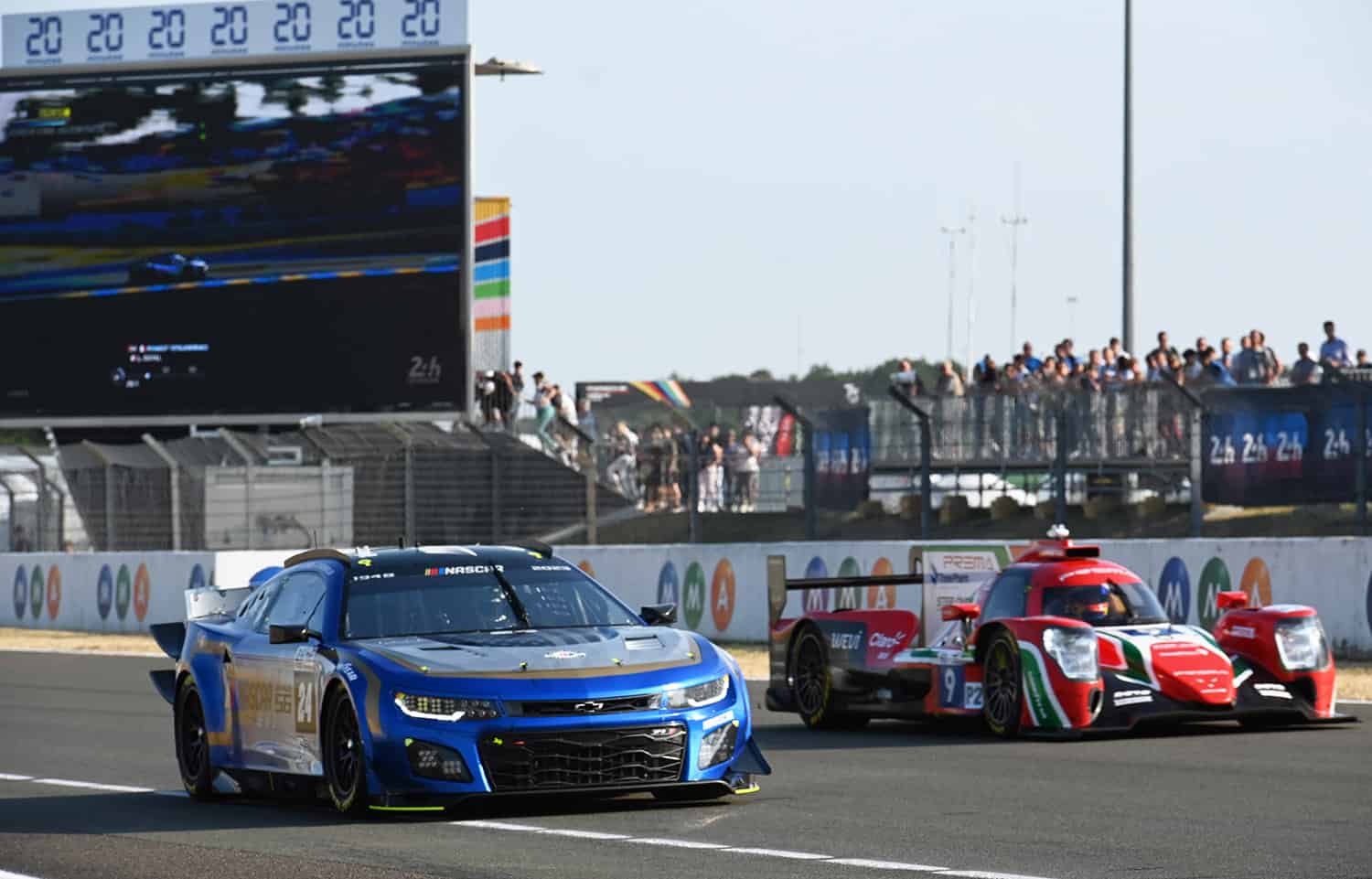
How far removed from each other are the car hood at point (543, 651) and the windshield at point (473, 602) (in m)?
0.16

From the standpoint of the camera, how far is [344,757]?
Result: 10391mm

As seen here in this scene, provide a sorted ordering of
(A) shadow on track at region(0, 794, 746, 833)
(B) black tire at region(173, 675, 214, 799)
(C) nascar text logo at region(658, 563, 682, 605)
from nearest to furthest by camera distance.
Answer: (A) shadow on track at region(0, 794, 746, 833), (B) black tire at region(173, 675, 214, 799), (C) nascar text logo at region(658, 563, 682, 605)

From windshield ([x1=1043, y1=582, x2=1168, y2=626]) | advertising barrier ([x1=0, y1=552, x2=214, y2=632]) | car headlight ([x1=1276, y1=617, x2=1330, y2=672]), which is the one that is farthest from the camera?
advertising barrier ([x1=0, y1=552, x2=214, y2=632])

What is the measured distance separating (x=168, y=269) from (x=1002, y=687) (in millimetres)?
22865

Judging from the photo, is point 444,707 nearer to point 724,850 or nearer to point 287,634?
→ point 287,634

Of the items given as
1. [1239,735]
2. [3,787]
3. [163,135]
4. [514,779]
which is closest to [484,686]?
[514,779]

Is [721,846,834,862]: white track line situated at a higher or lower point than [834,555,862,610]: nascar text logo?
higher

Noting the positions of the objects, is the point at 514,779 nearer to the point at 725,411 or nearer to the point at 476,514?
the point at 725,411

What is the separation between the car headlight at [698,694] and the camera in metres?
10.0

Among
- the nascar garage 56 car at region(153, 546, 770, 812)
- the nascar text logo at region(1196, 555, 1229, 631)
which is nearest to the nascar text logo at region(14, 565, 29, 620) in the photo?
the nascar text logo at region(1196, 555, 1229, 631)

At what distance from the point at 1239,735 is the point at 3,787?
7.10 meters

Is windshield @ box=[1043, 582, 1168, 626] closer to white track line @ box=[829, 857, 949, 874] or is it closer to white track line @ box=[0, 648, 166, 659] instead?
white track line @ box=[829, 857, 949, 874]

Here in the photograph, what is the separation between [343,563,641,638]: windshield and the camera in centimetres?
1090

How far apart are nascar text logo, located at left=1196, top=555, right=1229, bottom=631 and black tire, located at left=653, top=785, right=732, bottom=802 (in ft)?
33.2
